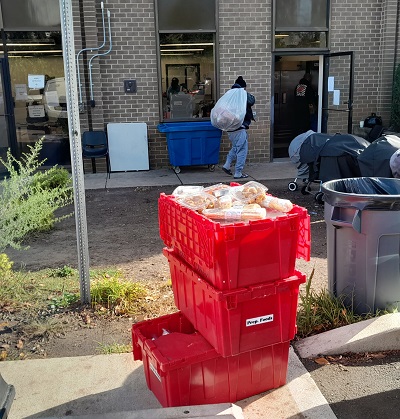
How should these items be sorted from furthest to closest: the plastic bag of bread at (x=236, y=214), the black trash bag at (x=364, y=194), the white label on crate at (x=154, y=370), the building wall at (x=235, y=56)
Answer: the building wall at (x=235, y=56)
the black trash bag at (x=364, y=194)
the white label on crate at (x=154, y=370)
the plastic bag of bread at (x=236, y=214)

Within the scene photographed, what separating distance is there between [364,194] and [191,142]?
703cm

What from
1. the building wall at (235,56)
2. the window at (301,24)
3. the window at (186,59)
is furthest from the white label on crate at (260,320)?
the window at (301,24)

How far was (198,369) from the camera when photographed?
2.97 metres

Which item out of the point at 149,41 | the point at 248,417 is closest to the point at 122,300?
the point at 248,417

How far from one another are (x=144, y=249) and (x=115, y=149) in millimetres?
5334

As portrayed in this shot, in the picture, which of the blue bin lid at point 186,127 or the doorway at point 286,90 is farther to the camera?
the doorway at point 286,90

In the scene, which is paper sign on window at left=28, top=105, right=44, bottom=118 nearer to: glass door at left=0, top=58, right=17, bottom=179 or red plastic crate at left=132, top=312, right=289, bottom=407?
glass door at left=0, top=58, right=17, bottom=179

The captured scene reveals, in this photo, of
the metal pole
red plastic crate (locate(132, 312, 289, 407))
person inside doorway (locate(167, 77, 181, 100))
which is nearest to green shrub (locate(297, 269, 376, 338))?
red plastic crate (locate(132, 312, 289, 407))

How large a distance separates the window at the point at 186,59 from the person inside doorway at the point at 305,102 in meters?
3.11

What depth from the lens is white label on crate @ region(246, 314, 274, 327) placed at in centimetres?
291

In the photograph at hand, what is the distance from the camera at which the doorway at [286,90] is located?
13.2 meters

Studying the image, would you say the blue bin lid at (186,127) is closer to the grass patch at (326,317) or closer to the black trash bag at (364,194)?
the black trash bag at (364,194)

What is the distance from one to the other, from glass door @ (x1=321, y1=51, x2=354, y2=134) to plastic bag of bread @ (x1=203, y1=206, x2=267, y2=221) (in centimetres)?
890

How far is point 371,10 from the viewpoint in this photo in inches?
461
